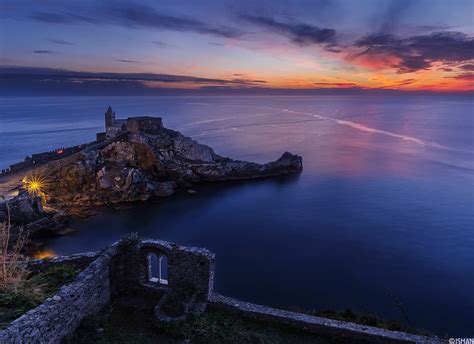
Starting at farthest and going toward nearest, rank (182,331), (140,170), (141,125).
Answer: (141,125) → (140,170) → (182,331)

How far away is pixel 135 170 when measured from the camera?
121ft

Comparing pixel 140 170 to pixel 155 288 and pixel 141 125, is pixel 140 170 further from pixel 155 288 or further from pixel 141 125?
pixel 155 288

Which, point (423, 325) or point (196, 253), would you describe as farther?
point (423, 325)

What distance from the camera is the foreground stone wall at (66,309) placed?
7770mm

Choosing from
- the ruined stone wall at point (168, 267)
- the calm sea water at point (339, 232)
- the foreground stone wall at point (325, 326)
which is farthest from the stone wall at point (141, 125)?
the foreground stone wall at point (325, 326)

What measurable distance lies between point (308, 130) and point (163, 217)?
72.3m

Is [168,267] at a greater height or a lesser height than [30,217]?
greater

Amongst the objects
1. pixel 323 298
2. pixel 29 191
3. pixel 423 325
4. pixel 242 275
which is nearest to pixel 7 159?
pixel 29 191

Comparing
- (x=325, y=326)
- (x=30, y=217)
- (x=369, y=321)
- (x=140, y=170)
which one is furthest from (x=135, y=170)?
(x=325, y=326)

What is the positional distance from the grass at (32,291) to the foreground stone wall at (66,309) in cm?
50

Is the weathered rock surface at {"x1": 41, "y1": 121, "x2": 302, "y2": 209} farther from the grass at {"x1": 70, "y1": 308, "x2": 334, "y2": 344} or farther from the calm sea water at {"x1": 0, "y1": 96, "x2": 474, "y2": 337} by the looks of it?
the grass at {"x1": 70, "y1": 308, "x2": 334, "y2": 344}

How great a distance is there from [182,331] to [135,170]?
92.7ft

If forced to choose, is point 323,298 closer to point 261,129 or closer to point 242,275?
point 242,275

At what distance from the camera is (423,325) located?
1845cm
